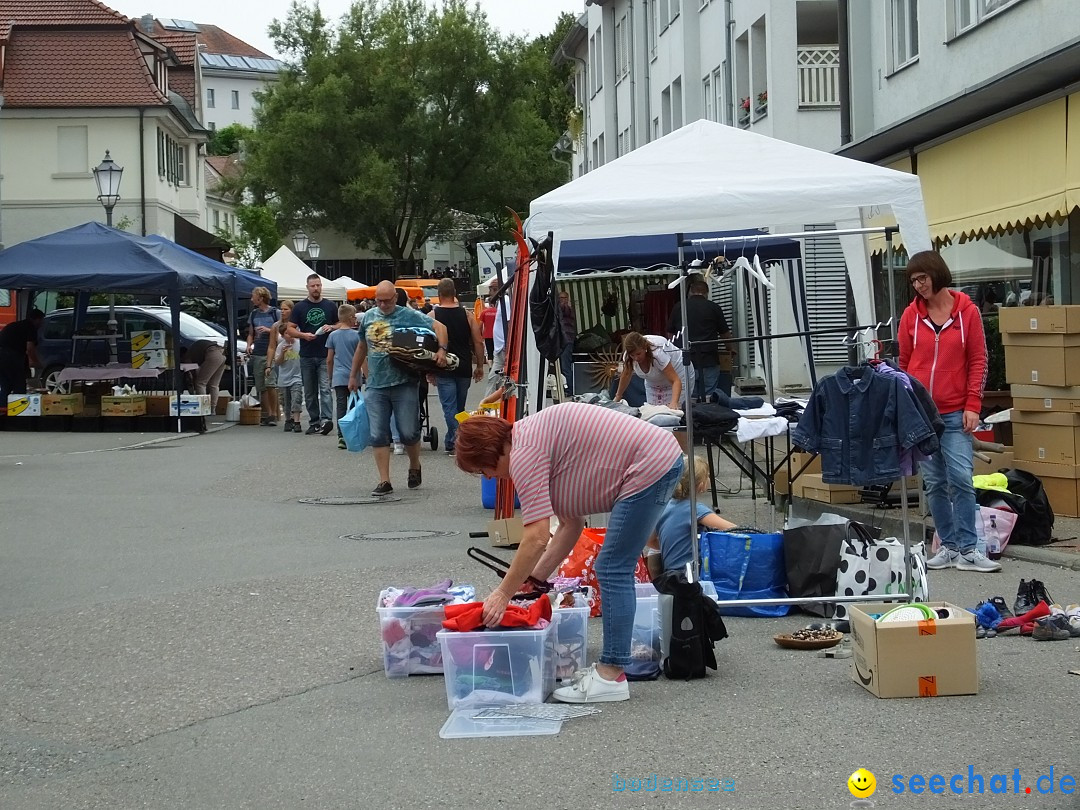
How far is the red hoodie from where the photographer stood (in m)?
9.12

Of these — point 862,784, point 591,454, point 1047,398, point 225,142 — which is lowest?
point 862,784

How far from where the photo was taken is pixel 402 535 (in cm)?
1112

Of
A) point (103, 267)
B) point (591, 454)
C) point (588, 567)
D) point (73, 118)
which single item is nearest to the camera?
point (591, 454)

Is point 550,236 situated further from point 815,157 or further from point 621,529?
point 621,529

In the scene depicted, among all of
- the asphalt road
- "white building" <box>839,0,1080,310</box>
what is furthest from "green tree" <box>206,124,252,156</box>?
the asphalt road

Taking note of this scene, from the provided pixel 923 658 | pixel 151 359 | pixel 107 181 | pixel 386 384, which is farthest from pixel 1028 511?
pixel 107 181

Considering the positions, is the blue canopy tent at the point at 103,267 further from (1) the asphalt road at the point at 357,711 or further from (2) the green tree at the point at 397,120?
(2) the green tree at the point at 397,120

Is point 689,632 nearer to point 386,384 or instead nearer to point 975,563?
point 975,563

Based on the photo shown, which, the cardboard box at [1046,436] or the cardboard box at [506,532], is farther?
the cardboard box at [1046,436]

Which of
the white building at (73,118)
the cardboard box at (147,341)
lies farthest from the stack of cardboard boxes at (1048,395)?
the white building at (73,118)

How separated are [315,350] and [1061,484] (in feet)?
38.9

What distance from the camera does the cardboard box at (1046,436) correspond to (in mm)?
10737

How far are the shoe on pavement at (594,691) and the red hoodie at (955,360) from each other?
12.4 feet

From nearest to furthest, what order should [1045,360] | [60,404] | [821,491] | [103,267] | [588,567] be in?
1. [588,567]
2. [1045,360]
3. [821,491]
4. [103,267]
5. [60,404]
